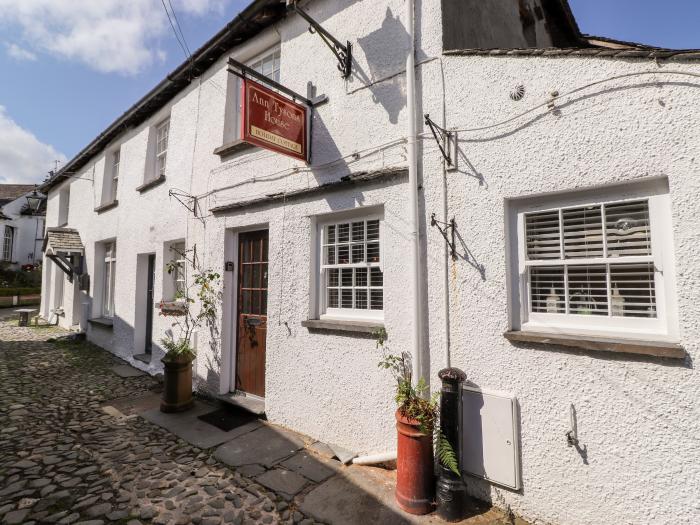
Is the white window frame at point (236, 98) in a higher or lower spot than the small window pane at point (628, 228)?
higher

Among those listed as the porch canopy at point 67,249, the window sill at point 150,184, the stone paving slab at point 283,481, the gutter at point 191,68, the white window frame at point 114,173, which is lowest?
the stone paving slab at point 283,481

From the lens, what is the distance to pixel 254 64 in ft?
20.6

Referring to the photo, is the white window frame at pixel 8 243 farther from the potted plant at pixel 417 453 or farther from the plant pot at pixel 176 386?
the potted plant at pixel 417 453

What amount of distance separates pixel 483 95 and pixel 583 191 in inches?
52.4

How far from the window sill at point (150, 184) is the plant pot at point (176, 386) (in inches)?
159

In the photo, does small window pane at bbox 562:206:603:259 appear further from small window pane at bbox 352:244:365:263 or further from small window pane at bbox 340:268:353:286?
small window pane at bbox 340:268:353:286

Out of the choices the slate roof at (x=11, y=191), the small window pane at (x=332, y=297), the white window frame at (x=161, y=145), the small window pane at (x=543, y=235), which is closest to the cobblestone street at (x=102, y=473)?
the small window pane at (x=332, y=297)

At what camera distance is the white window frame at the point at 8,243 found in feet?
95.0

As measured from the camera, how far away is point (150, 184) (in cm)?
786

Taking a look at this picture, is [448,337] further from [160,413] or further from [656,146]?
[160,413]

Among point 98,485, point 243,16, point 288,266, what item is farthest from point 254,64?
point 98,485

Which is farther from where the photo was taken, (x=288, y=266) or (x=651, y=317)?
(x=288, y=266)

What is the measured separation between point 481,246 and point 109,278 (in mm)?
10651

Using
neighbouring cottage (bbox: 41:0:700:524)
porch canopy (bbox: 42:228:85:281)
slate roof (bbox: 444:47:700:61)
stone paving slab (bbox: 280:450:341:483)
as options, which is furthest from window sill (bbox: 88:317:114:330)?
slate roof (bbox: 444:47:700:61)
